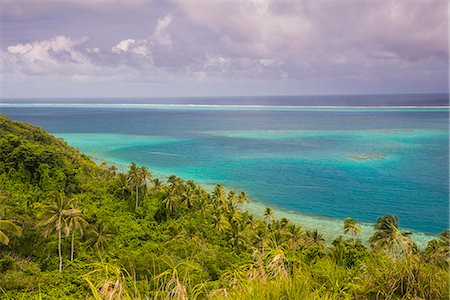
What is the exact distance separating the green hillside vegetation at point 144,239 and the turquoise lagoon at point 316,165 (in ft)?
26.7

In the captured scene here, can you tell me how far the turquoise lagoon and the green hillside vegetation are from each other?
8.13m

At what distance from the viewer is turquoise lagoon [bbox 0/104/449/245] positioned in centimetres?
4422

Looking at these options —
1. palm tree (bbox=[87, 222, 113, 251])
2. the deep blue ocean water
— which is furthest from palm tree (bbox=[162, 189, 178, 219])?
the deep blue ocean water

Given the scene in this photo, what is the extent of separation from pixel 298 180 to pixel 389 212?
51.9 feet

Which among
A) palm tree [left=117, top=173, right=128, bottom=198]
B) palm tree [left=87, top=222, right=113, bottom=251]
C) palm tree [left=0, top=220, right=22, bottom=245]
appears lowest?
palm tree [left=87, top=222, right=113, bottom=251]

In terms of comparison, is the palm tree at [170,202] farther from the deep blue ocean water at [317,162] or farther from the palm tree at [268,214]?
the deep blue ocean water at [317,162]

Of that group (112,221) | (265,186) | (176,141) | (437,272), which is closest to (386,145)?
(265,186)

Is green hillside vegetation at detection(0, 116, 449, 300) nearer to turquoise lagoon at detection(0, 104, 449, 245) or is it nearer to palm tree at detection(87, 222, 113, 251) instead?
palm tree at detection(87, 222, 113, 251)

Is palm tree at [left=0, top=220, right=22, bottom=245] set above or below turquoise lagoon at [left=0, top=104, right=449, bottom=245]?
above

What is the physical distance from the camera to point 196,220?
36812 millimetres

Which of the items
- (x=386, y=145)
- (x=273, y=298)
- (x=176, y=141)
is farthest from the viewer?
(x=176, y=141)

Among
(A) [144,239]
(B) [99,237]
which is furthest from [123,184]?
(B) [99,237]

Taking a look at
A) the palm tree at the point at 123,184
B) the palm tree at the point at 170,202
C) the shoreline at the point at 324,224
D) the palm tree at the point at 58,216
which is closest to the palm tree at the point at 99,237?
the palm tree at the point at 58,216

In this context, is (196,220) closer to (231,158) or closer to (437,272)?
(437,272)
